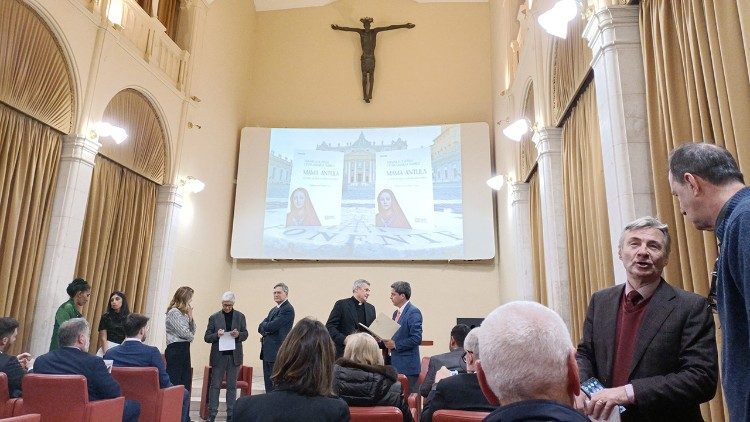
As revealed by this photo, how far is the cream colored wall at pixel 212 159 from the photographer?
886 cm

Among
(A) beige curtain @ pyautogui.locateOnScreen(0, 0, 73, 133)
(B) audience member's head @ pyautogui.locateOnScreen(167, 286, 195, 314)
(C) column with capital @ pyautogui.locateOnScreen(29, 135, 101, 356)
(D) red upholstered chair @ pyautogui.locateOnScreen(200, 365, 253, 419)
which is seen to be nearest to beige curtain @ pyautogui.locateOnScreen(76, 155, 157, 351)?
(C) column with capital @ pyautogui.locateOnScreen(29, 135, 101, 356)

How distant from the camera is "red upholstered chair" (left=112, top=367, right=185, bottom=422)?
3.54m

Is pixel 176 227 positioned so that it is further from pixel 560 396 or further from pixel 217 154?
pixel 560 396

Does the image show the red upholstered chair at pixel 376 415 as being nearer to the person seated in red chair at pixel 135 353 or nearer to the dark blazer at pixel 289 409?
the dark blazer at pixel 289 409

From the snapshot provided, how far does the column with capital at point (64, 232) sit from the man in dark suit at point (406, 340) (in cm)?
373

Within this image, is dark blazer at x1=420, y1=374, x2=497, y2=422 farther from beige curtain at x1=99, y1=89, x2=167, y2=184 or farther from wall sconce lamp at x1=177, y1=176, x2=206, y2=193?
wall sconce lamp at x1=177, y1=176, x2=206, y2=193

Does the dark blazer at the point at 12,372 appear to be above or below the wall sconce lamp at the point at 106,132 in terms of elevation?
below

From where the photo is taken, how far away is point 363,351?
8.36 ft

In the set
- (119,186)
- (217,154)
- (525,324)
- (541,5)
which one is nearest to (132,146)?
(119,186)

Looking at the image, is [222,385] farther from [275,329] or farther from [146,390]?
[146,390]

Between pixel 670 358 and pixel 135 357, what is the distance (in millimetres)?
3401

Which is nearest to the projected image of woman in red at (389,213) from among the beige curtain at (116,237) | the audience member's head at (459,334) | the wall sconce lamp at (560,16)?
the beige curtain at (116,237)

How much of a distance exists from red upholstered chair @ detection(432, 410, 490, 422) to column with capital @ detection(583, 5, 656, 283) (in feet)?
5.75

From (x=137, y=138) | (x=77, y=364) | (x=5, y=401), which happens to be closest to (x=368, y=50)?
(x=137, y=138)
